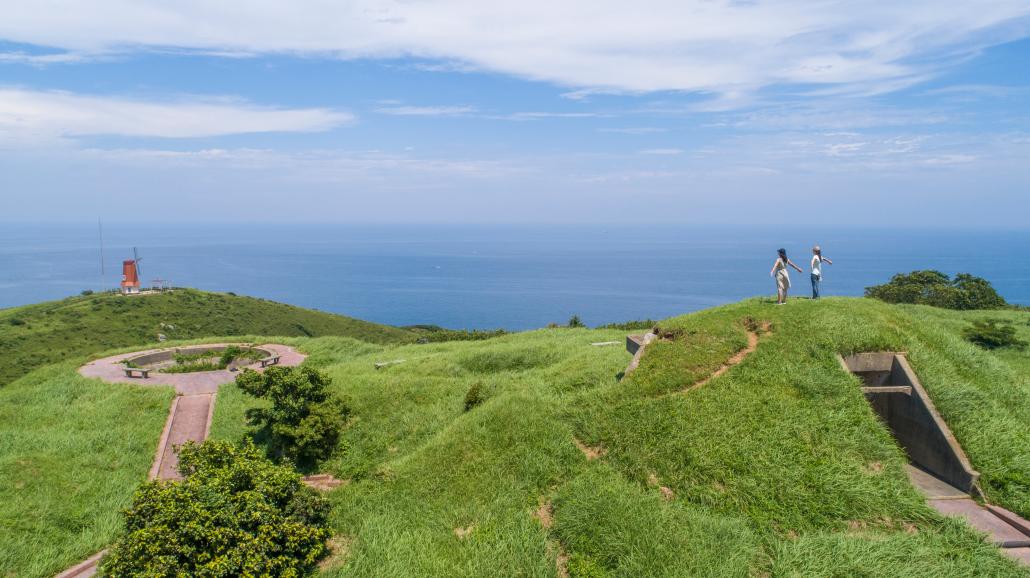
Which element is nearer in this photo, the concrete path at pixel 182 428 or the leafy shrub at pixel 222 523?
the leafy shrub at pixel 222 523

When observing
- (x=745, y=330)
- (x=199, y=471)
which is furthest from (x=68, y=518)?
(x=745, y=330)

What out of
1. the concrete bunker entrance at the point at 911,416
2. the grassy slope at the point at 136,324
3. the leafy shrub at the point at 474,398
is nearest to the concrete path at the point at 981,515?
the concrete bunker entrance at the point at 911,416

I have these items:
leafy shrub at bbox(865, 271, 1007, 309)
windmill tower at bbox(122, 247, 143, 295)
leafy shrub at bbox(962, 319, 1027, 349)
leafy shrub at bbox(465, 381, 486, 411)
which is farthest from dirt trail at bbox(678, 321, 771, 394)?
windmill tower at bbox(122, 247, 143, 295)

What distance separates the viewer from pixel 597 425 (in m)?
13.3

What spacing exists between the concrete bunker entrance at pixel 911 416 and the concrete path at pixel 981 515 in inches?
11.6

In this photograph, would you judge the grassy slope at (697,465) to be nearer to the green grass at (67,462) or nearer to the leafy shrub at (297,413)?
the leafy shrub at (297,413)

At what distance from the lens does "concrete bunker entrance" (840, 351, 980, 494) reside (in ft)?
39.8

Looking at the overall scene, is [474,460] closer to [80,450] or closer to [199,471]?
[199,471]

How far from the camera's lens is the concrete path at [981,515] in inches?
396

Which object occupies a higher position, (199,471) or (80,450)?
(199,471)

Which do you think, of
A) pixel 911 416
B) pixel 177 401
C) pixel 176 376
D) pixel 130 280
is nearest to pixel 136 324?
pixel 130 280

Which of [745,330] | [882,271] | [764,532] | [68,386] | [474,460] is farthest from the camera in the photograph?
[882,271]

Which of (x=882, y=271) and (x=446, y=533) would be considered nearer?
(x=446, y=533)

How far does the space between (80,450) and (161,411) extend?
10.5 feet
